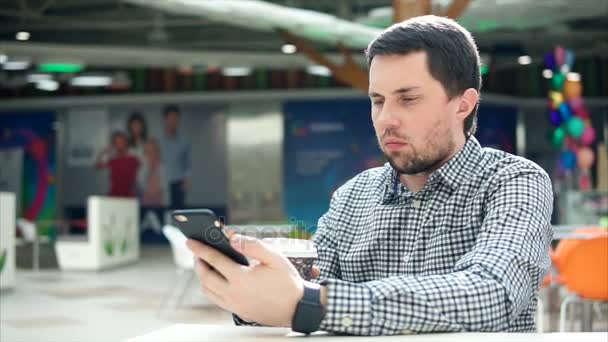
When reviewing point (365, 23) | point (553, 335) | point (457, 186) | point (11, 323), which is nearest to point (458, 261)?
point (457, 186)

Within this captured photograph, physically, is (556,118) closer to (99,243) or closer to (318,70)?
(99,243)

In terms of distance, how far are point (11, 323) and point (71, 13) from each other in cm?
1040

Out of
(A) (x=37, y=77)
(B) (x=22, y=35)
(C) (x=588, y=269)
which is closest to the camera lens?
(C) (x=588, y=269)

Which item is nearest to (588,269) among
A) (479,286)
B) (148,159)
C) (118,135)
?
(479,286)

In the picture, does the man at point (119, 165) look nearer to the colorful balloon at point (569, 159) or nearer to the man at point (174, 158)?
the man at point (174, 158)

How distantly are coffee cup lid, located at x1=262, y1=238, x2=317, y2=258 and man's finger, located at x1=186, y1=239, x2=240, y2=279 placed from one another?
301 millimetres

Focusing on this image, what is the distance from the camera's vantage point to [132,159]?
19219mm

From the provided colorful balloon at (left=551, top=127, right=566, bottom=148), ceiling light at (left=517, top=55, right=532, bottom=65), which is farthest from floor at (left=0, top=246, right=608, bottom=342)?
ceiling light at (left=517, top=55, right=532, bottom=65)

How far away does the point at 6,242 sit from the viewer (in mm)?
9719

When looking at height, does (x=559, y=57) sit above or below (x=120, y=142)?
above

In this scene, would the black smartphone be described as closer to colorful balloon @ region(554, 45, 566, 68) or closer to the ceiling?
colorful balloon @ region(554, 45, 566, 68)

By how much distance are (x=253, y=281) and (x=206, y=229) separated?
0.09 meters

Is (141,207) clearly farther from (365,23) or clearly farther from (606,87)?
(606,87)

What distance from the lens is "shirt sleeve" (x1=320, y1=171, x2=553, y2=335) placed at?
124cm
